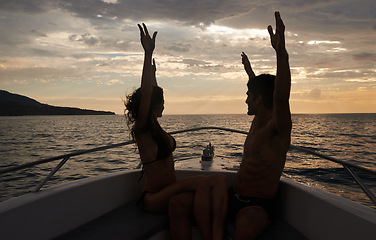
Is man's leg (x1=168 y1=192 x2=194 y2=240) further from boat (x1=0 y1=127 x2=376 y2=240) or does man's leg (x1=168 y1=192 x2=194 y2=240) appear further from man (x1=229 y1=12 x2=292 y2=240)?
man (x1=229 y1=12 x2=292 y2=240)

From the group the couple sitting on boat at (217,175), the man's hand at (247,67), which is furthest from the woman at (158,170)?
the man's hand at (247,67)

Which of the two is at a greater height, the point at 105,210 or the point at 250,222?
the point at 250,222

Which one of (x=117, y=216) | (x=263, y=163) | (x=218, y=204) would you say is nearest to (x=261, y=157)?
(x=263, y=163)

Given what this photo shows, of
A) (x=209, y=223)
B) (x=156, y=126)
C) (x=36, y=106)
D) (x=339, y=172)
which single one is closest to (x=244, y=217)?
(x=209, y=223)

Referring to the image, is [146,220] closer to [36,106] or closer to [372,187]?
[372,187]

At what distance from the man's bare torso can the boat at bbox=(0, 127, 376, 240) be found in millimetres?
290

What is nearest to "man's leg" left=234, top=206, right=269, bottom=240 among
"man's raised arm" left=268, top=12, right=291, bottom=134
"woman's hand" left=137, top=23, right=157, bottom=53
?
"man's raised arm" left=268, top=12, right=291, bottom=134

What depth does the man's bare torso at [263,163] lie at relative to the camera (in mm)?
2055

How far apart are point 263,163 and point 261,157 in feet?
0.15

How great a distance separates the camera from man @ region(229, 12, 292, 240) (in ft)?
6.01

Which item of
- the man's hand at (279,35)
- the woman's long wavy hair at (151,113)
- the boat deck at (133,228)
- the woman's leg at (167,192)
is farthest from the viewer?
the woman's long wavy hair at (151,113)

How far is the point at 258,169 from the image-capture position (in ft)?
7.00

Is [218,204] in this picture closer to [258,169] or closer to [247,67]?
[258,169]

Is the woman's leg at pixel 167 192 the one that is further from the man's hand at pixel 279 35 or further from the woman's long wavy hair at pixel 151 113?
the man's hand at pixel 279 35
